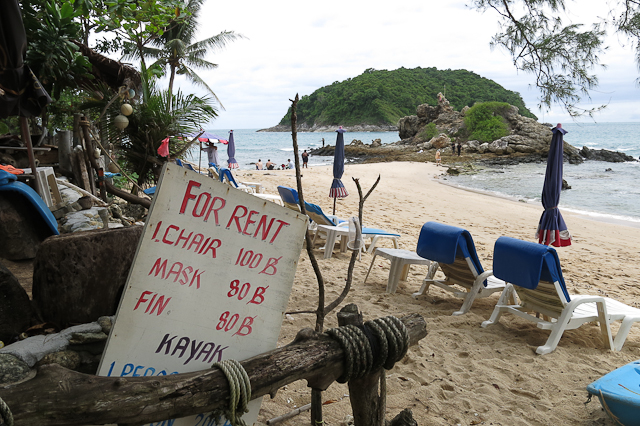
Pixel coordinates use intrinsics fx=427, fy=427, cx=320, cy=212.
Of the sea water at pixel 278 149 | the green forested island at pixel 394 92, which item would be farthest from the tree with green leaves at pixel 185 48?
the green forested island at pixel 394 92

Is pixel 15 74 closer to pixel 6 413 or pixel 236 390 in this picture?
pixel 6 413

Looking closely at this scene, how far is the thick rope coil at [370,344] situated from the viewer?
160cm

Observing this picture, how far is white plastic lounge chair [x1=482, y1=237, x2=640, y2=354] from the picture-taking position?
11.4ft

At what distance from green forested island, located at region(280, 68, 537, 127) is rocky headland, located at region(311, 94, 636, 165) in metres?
30.3

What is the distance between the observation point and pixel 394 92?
279 feet

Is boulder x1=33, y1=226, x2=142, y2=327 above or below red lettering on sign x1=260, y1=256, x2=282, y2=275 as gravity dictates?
below

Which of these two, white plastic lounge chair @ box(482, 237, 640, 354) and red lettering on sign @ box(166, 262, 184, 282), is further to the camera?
white plastic lounge chair @ box(482, 237, 640, 354)

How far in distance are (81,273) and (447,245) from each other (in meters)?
3.16

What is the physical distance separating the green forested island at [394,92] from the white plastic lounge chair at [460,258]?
77.1 m

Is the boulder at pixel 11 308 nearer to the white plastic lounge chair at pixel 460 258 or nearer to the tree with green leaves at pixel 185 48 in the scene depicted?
the white plastic lounge chair at pixel 460 258

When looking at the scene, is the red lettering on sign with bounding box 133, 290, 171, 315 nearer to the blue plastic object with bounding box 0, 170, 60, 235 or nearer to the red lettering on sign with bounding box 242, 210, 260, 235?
the red lettering on sign with bounding box 242, 210, 260, 235

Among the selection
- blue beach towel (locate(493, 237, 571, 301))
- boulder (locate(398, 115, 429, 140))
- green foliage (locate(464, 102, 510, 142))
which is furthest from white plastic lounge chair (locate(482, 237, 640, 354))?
boulder (locate(398, 115, 429, 140))

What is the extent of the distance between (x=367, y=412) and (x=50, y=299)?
83.2 inches

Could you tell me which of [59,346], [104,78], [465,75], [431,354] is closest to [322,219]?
[431,354]
